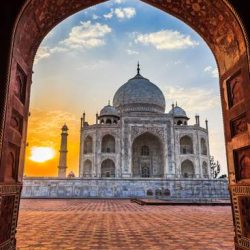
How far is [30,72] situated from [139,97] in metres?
25.6

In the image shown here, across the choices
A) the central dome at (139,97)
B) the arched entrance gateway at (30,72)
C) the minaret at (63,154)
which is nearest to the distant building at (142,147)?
the central dome at (139,97)

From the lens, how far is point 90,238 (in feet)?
12.9

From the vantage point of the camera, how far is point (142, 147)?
27.0 m

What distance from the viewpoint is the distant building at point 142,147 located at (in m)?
24.7

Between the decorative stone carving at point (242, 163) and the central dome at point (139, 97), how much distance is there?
2545 centimetres

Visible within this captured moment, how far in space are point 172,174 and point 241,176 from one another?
2139 cm

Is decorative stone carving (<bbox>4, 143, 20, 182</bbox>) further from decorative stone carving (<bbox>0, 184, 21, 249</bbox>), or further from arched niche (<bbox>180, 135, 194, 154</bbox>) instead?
arched niche (<bbox>180, 135, 194, 154</bbox>)

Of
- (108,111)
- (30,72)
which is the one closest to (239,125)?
(30,72)

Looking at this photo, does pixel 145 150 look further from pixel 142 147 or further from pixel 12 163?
pixel 12 163

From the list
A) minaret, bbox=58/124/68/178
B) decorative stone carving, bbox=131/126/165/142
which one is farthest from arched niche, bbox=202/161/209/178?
minaret, bbox=58/124/68/178

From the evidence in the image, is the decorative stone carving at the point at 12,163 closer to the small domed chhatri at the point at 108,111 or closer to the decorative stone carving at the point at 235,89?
the decorative stone carving at the point at 235,89

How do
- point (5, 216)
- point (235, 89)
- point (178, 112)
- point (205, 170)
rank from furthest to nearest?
1. point (178, 112)
2. point (205, 170)
3. point (235, 89)
4. point (5, 216)

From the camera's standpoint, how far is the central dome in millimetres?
28844

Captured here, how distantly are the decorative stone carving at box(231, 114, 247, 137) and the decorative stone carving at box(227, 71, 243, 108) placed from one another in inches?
7.9
